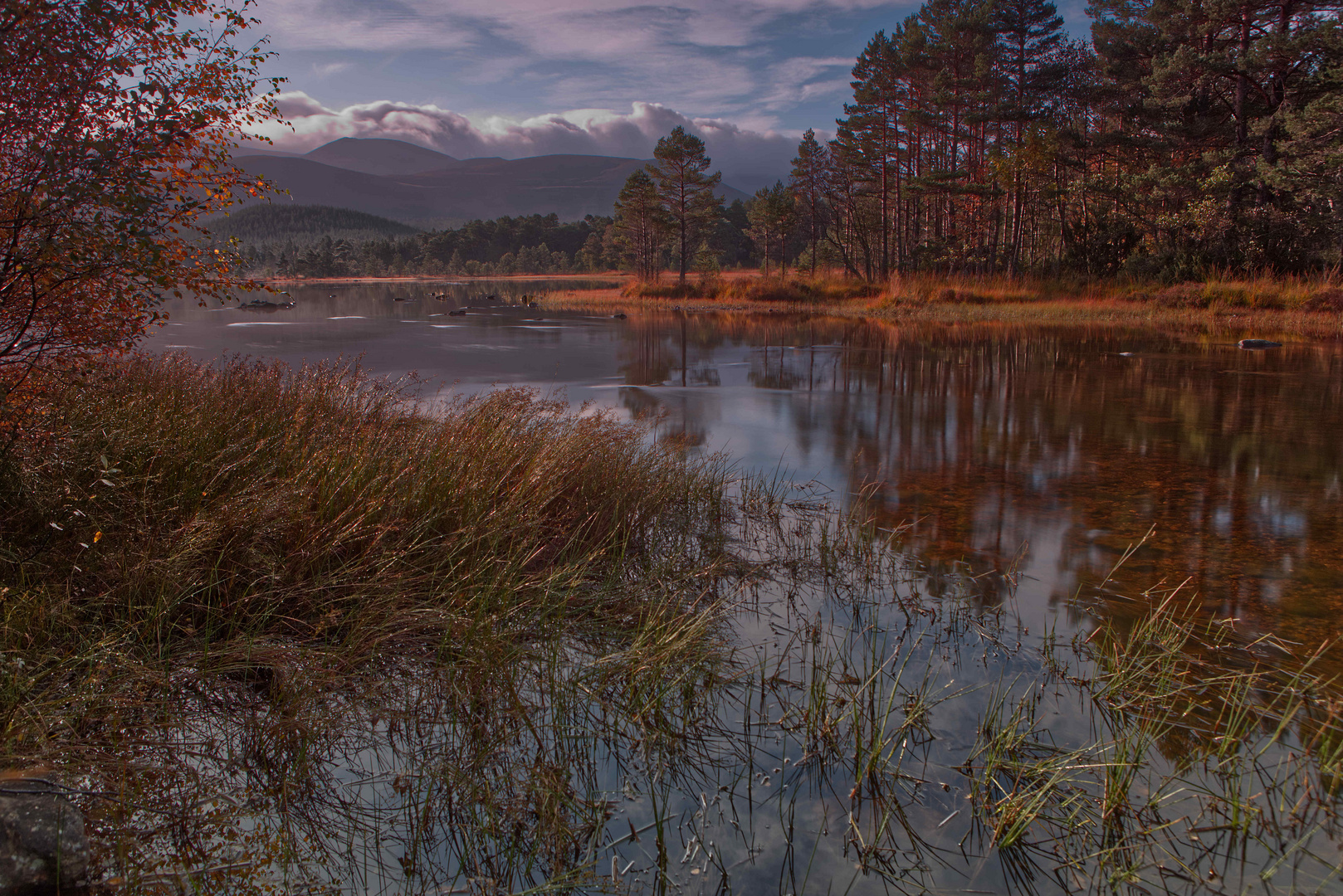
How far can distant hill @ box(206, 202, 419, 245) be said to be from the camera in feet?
571

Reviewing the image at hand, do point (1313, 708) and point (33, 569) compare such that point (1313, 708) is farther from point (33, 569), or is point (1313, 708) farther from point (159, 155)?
point (159, 155)

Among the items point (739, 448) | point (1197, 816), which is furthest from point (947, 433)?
point (1197, 816)

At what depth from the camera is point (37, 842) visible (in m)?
2.24

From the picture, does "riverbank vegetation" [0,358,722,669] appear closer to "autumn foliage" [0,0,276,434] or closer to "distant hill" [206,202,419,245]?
"autumn foliage" [0,0,276,434]

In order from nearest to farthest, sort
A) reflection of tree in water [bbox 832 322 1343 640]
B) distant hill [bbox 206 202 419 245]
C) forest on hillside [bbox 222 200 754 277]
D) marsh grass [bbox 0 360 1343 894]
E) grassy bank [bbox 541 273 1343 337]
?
marsh grass [bbox 0 360 1343 894] → reflection of tree in water [bbox 832 322 1343 640] → grassy bank [bbox 541 273 1343 337] → forest on hillside [bbox 222 200 754 277] → distant hill [bbox 206 202 419 245]

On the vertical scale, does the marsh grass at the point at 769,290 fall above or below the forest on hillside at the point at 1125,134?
below

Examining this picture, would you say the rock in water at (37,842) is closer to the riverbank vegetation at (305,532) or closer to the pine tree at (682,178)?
the riverbank vegetation at (305,532)

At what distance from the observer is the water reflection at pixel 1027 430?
5.34 meters

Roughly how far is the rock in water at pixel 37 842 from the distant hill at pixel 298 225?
604 ft

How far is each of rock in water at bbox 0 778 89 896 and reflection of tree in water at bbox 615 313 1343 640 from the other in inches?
180

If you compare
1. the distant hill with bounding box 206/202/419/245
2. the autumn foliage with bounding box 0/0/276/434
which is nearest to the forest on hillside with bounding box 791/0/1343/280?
the autumn foliage with bounding box 0/0/276/434

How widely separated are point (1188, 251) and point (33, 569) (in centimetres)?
3122

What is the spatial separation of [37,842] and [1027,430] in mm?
9798

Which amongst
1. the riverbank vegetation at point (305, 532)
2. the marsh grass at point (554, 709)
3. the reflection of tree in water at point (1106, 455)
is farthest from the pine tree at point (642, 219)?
the marsh grass at point (554, 709)
